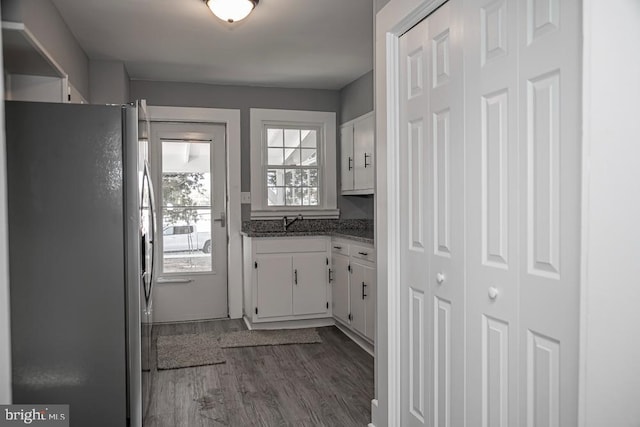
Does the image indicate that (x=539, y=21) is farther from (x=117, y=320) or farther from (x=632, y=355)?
(x=117, y=320)

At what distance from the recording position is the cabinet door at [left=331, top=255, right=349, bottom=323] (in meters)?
4.31

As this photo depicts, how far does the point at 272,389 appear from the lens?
3.19 m

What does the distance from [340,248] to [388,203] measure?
2090 millimetres

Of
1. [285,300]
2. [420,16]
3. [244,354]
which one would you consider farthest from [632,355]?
[285,300]

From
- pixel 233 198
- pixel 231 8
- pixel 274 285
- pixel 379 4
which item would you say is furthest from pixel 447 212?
pixel 233 198

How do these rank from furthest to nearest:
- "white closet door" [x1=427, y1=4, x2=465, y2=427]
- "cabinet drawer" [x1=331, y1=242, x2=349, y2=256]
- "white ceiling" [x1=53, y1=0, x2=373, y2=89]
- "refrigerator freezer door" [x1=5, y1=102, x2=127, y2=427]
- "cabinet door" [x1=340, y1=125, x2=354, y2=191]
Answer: "cabinet door" [x1=340, y1=125, x2=354, y2=191] < "cabinet drawer" [x1=331, y1=242, x2=349, y2=256] < "white ceiling" [x1=53, y1=0, x2=373, y2=89] < "refrigerator freezer door" [x1=5, y1=102, x2=127, y2=427] < "white closet door" [x1=427, y1=4, x2=465, y2=427]

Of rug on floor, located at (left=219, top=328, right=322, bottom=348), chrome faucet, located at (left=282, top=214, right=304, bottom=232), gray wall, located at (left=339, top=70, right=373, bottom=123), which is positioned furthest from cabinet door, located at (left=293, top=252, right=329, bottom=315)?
gray wall, located at (left=339, top=70, right=373, bottom=123)

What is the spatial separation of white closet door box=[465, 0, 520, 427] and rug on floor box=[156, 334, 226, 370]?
95.3 inches

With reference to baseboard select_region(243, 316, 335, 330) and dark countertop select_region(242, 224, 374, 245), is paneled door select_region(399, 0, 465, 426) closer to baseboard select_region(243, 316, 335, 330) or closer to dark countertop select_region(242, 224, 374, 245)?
dark countertop select_region(242, 224, 374, 245)

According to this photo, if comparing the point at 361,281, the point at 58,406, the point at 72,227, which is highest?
the point at 72,227

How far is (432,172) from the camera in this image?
205 centimetres

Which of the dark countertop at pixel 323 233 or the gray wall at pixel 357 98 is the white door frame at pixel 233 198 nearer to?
the dark countertop at pixel 323 233

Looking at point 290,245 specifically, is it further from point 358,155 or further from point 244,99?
point 244,99

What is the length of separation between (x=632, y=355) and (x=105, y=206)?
2.11 metres
